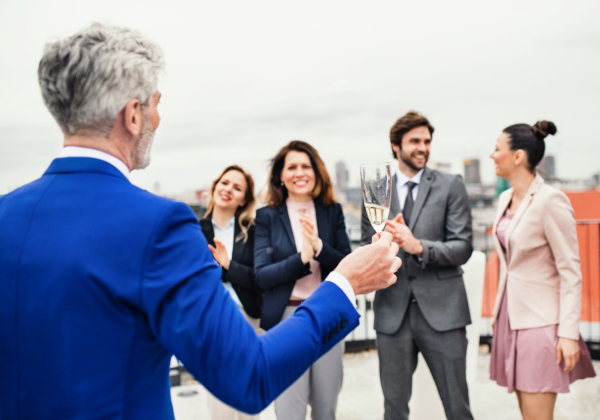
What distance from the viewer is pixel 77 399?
0.82m

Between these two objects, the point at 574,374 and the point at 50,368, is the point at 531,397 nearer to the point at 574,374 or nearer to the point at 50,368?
the point at 574,374

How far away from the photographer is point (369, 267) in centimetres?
105

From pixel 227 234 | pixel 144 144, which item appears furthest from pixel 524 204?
pixel 144 144

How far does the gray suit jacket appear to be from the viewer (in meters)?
2.46

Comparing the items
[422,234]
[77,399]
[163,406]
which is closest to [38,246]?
[77,399]

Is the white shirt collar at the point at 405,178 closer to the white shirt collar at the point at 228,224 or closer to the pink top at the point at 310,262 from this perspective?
the pink top at the point at 310,262

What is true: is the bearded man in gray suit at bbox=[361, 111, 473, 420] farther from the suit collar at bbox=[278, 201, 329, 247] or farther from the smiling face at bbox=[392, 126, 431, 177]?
the suit collar at bbox=[278, 201, 329, 247]

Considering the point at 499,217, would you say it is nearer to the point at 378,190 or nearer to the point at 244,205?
the point at 378,190

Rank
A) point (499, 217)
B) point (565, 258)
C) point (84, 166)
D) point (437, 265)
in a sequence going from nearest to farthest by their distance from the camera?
point (84, 166), point (565, 258), point (437, 265), point (499, 217)

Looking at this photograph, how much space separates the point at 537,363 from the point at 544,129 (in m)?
1.23

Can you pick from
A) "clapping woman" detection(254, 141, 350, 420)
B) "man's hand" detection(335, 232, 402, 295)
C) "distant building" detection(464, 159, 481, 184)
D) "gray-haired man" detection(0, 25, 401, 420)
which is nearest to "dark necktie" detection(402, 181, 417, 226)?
"clapping woman" detection(254, 141, 350, 420)

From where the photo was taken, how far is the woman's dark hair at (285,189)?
2.90 meters

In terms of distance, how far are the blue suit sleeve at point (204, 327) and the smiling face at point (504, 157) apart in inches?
78.5

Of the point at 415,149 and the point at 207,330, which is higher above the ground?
the point at 415,149
